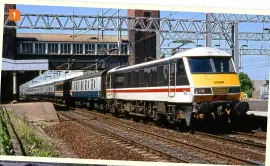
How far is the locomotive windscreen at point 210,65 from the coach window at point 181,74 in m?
0.22

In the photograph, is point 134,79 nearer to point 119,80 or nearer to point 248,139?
point 119,80

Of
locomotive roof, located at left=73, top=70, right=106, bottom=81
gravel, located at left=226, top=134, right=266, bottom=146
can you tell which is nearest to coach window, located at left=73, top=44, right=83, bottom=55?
locomotive roof, located at left=73, top=70, right=106, bottom=81

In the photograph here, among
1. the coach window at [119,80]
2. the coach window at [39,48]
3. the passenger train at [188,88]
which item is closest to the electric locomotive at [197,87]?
the passenger train at [188,88]

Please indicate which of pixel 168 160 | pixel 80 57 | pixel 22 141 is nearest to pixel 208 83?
pixel 168 160

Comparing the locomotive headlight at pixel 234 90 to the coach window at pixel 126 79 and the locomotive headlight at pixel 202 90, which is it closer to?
the locomotive headlight at pixel 202 90

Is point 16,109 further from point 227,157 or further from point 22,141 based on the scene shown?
point 227,157

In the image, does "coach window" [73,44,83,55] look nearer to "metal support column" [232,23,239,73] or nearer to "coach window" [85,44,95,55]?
"coach window" [85,44,95,55]

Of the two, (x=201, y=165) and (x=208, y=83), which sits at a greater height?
(x=208, y=83)

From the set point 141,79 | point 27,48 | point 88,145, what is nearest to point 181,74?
point 141,79

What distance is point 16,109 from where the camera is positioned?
12234 millimetres

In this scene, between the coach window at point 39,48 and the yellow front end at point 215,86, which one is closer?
the yellow front end at point 215,86

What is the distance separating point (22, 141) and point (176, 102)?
153 inches

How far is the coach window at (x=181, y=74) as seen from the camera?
11384mm

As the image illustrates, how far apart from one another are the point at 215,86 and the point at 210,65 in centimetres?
57
